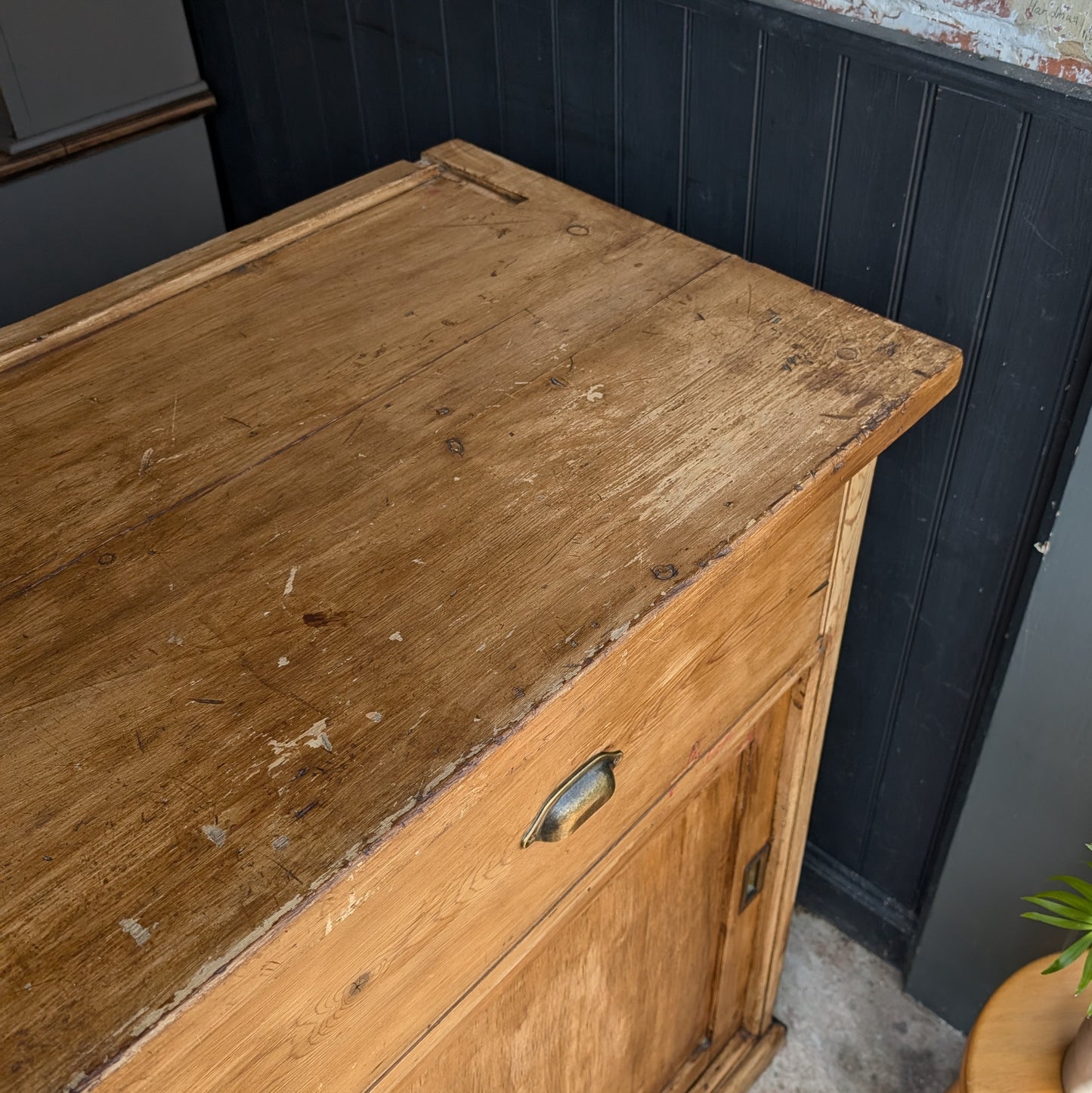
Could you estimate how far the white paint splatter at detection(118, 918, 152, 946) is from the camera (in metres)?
0.52

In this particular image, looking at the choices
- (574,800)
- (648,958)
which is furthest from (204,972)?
(648,958)

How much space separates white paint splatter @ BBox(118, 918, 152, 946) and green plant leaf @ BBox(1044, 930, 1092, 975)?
78cm

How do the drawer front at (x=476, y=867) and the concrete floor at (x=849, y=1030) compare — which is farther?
the concrete floor at (x=849, y=1030)

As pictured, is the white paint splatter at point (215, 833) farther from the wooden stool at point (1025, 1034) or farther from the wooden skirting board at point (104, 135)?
the wooden skirting board at point (104, 135)

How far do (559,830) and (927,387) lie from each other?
0.42 meters

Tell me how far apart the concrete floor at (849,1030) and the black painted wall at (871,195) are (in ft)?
0.29

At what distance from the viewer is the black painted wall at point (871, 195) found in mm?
931

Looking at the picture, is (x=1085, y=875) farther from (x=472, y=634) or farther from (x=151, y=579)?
(x=151, y=579)

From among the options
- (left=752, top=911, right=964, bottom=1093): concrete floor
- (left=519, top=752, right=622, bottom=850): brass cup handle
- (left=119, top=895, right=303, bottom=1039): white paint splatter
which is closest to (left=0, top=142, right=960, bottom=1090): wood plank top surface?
(left=119, top=895, right=303, bottom=1039): white paint splatter

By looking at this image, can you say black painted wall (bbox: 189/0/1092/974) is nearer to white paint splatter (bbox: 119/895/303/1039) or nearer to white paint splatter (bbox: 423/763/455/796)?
white paint splatter (bbox: 423/763/455/796)

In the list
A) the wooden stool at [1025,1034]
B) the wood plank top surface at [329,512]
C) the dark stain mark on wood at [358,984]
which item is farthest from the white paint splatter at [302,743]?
the wooden stool at [1025,1034]

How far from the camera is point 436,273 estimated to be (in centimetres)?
96

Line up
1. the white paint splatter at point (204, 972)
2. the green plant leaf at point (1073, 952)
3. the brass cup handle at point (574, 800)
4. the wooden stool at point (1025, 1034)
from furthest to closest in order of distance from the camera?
the wooden stool at point (1025, 1034) < the green plant leaf at point (1073, 952) < the brass cup handle at point (574, 800) < the white paint splatter at point (204, 972)

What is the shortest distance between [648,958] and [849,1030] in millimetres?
588
